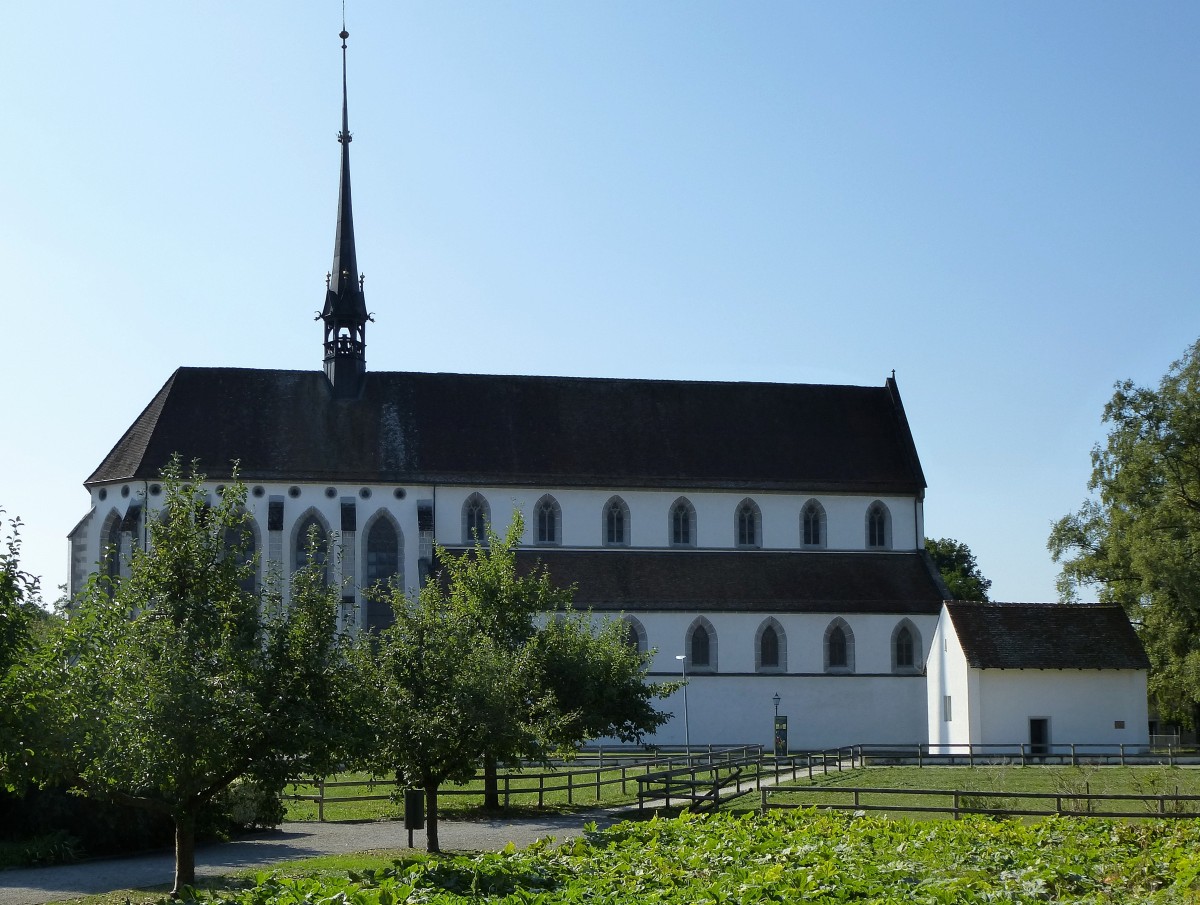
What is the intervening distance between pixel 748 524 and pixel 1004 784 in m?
24.8

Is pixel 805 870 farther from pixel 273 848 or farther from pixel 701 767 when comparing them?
pixel 701 767

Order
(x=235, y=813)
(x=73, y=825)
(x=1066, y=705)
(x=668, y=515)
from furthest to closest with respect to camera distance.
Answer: (x=668, y=515), (x=1066, y=705), (x=235, y=813), (x=73, y=825)

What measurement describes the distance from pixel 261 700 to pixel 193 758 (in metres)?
1.23

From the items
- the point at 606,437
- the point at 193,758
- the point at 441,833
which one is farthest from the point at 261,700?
the point at 606,437

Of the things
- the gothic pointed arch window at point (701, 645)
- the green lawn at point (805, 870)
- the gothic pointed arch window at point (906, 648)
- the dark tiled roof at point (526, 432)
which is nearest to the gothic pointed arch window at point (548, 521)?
the dark tiled roof at point (526, 432)

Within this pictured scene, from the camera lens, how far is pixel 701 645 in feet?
168

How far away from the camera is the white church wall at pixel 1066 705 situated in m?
44.9

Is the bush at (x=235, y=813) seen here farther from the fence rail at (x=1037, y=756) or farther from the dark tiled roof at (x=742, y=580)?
the dark tiled roof at (x=742, y=580)

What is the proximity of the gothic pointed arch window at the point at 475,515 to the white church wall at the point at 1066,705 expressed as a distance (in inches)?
743

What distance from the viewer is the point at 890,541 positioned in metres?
55.4

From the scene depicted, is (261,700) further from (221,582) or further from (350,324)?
(350,324)

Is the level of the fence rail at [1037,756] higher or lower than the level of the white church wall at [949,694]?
lower

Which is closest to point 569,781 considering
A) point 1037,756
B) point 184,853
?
point 184,853

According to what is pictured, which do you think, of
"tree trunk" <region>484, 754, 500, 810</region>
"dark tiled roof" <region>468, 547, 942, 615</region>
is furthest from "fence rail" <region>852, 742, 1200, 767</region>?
"tree trunk" <region>484, 754, 500, 810</region>
